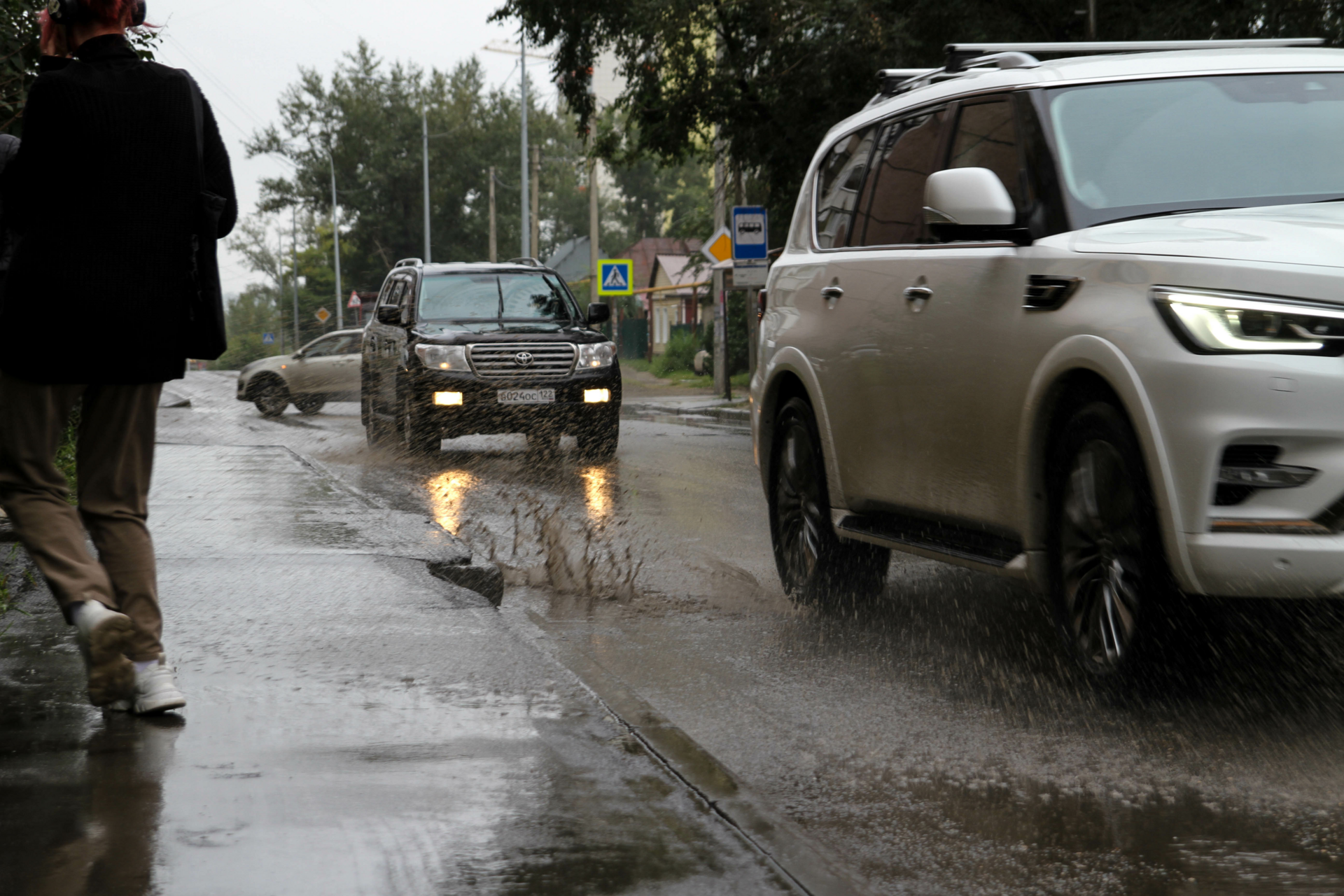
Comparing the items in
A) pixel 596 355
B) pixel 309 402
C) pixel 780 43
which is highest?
pixel 780 43

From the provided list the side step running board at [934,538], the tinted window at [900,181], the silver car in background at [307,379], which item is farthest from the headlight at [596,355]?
the silver car in background at [307,379]

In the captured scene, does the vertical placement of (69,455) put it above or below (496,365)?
below

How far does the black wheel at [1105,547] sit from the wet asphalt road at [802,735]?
16 centimetres

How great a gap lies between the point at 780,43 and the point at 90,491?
49.0 ft

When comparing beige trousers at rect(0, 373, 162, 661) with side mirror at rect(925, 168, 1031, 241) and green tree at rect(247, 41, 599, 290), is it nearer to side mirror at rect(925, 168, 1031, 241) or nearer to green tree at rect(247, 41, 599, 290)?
side mirror at rect(925, 168, 1031, 241)

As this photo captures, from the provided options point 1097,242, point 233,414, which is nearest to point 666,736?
point 1097,242

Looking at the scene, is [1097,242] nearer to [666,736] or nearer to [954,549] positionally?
[954,549]

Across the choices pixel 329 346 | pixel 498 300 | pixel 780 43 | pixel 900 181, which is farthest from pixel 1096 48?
pixel 329 346

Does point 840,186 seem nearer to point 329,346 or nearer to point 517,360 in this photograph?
point 517,360

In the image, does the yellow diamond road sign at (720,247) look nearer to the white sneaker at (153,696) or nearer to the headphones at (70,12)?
the headphones at (70,12)

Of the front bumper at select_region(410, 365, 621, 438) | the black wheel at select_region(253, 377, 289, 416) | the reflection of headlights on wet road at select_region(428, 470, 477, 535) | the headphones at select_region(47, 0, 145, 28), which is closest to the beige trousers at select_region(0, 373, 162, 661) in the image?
the headphones at select_region(47, 0, 145, 28)

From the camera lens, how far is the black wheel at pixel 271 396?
91.4ft

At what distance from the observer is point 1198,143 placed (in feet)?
17.0

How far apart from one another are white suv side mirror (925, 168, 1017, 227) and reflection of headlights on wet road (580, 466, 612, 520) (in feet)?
17.2
